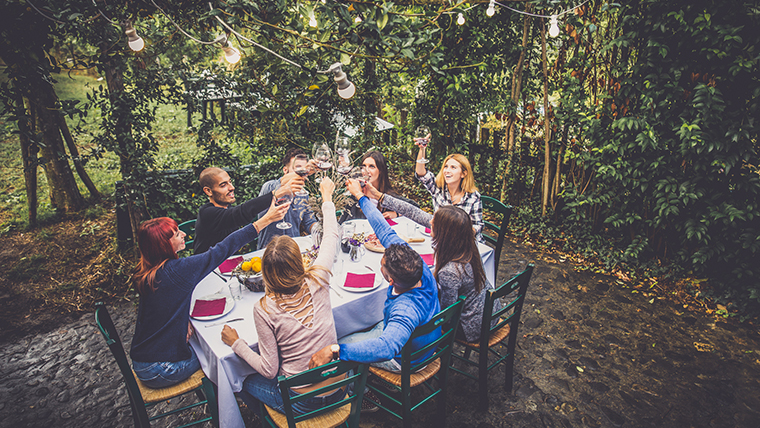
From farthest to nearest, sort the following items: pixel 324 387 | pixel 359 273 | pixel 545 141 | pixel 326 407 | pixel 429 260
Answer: pixel 545 141 → pixel 429 260 → pixel 359 273 → pixel 326 407 → pixel 324 387

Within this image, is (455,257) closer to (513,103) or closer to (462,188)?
(462,188)

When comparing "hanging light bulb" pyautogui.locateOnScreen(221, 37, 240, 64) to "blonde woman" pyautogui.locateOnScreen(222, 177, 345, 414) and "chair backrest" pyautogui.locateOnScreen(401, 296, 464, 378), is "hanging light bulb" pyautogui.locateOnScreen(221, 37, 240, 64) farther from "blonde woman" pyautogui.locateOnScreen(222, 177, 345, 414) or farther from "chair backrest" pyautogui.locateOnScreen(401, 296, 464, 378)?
"chair backrest" pyautogui.locateOnScreen(401, 296, 464, 378)

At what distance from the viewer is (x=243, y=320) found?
2105mm

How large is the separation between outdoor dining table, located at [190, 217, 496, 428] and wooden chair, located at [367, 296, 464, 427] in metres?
0.35

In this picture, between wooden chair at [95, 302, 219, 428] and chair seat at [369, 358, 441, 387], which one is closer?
wooden chair at [95, 302, 219, 428]

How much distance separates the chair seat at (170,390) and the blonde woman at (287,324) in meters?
0.42

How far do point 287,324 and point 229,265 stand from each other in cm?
105

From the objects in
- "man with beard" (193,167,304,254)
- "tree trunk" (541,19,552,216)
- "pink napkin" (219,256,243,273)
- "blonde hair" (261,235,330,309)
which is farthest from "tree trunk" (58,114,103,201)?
"tree trunk" (541,19,552,216)

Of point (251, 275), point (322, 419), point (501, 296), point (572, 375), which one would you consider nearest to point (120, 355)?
point (251, 275)

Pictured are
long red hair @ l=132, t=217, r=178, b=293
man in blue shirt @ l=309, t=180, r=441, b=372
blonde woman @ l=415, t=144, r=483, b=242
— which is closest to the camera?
man in blue shirt @ l=309, t=180, r=441, b=372

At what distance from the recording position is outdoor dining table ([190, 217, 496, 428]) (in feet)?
6.31

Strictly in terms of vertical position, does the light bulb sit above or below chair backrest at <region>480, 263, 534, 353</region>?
above

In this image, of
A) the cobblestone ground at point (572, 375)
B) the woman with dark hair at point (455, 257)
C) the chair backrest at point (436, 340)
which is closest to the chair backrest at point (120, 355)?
the cobblestone ground at point (572, 375)

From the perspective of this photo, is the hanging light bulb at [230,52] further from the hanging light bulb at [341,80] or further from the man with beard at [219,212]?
the man with beard at [219,212]
